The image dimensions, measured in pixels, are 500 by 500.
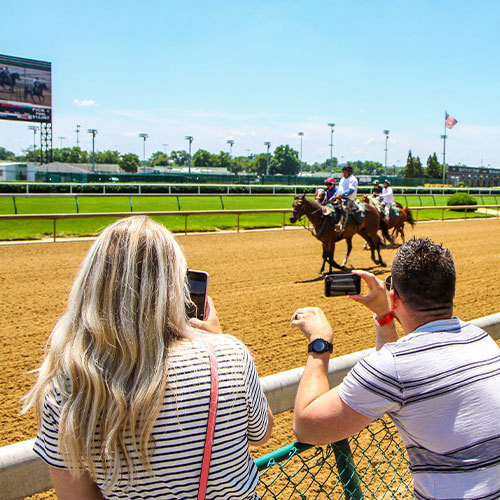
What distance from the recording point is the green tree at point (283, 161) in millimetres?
128125

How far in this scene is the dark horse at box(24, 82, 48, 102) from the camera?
48688 mm

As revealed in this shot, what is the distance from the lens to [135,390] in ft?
4.44

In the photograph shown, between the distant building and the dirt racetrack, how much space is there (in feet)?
259

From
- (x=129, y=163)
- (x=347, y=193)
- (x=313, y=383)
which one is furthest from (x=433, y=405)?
(x=129, y=163)

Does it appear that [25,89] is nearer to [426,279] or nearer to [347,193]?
[347,193]

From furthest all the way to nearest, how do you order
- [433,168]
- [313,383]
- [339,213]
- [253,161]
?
1. [253,161]
2. [433,168]
3. [339,213]
4. [313,383]

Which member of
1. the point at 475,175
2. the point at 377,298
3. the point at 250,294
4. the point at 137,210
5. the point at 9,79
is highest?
the point at 9,79

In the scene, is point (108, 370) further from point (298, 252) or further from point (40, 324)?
point (298, 252)

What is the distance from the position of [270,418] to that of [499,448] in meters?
0.67

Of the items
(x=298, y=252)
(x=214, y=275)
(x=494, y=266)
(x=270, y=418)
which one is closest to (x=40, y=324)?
(x=214, y=275)

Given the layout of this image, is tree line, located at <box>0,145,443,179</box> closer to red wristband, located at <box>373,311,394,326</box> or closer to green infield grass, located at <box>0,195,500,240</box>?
green infield grass, located at <box>0,195,500,240</box>

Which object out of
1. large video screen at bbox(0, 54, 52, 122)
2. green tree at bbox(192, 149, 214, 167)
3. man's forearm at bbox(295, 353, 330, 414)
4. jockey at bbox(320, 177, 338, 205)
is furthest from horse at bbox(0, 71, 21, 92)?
green tree at bbox(192, 149, 214, 167)

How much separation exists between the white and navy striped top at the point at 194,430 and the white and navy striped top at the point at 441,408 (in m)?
0.33

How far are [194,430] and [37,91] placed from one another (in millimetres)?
54393
